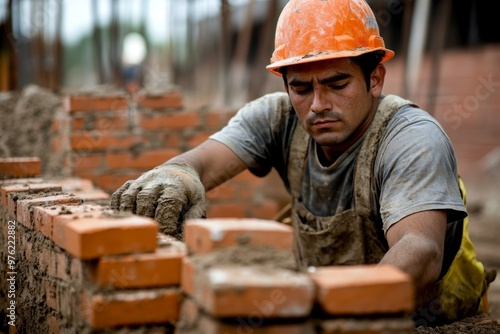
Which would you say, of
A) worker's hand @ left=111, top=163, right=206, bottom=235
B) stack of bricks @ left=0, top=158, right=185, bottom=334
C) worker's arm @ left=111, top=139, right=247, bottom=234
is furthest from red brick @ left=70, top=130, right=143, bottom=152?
worker's hand @ left=111, top=163, right=206, bottom=235

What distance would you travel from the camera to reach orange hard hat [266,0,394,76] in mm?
2891

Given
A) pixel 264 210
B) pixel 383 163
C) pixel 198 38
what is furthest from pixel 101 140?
pixel 198 38

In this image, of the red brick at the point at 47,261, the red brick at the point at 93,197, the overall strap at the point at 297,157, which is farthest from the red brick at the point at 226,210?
the red brick at the point at 47,261

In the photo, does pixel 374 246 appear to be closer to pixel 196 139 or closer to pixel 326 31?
pixel 326 31

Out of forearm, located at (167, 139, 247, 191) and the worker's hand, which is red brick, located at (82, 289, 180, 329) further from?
forearm, located at (167, 139, 247, 191)

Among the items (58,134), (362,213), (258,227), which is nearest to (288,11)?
(362,213)

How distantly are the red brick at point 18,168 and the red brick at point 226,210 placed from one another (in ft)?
6.40

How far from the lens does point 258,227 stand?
185 centimetres

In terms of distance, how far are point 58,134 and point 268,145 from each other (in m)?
2.56

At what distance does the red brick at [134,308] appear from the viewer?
1.91 m

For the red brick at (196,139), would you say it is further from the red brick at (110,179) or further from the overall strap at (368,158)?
the overall strap at (368,158)

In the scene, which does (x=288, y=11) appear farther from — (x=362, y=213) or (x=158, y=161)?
(x=158, y=161)

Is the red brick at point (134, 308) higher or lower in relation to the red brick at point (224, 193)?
higher

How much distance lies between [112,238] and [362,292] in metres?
0.75
